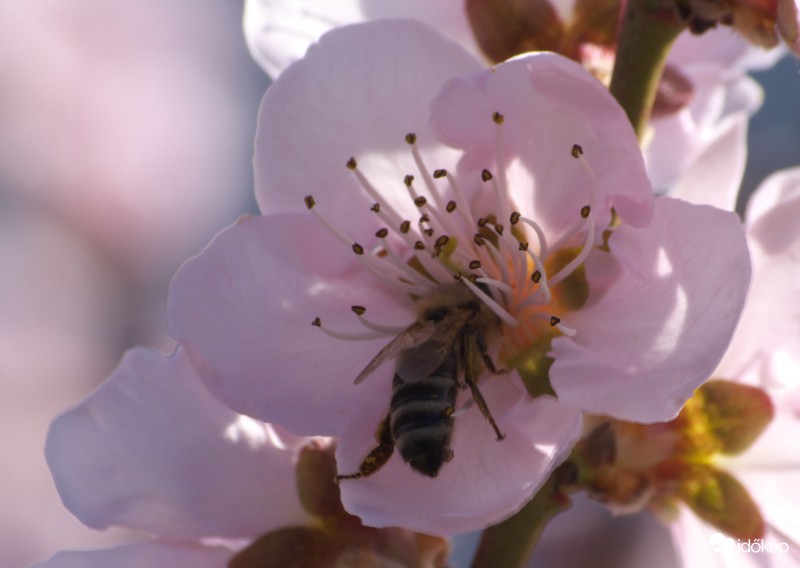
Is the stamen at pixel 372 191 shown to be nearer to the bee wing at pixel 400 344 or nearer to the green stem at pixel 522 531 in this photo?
the bee wing at pixel 400 344

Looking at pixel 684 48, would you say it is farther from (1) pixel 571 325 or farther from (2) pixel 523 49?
(1) pixel 571 325

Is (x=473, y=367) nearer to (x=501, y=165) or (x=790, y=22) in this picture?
(x=501, y=165)

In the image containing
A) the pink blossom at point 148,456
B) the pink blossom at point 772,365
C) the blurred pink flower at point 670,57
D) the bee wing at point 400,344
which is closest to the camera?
the bee wing at point 400,344

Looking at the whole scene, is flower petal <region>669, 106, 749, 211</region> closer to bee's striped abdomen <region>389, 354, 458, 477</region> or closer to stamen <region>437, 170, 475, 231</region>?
stamen <region>437, 170, 475, 231</region>

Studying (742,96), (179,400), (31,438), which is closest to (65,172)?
(31,438)

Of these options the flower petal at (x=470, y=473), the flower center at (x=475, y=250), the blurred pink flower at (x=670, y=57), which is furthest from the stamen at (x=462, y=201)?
the blurred pink flower at (x=670, y=57)

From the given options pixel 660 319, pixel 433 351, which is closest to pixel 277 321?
pixel 433 351

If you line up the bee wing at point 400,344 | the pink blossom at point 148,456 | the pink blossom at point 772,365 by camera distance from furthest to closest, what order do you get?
the pink blossom at point 772,365
the pink blossom at point 148,456
the bee wing at point 400,344
